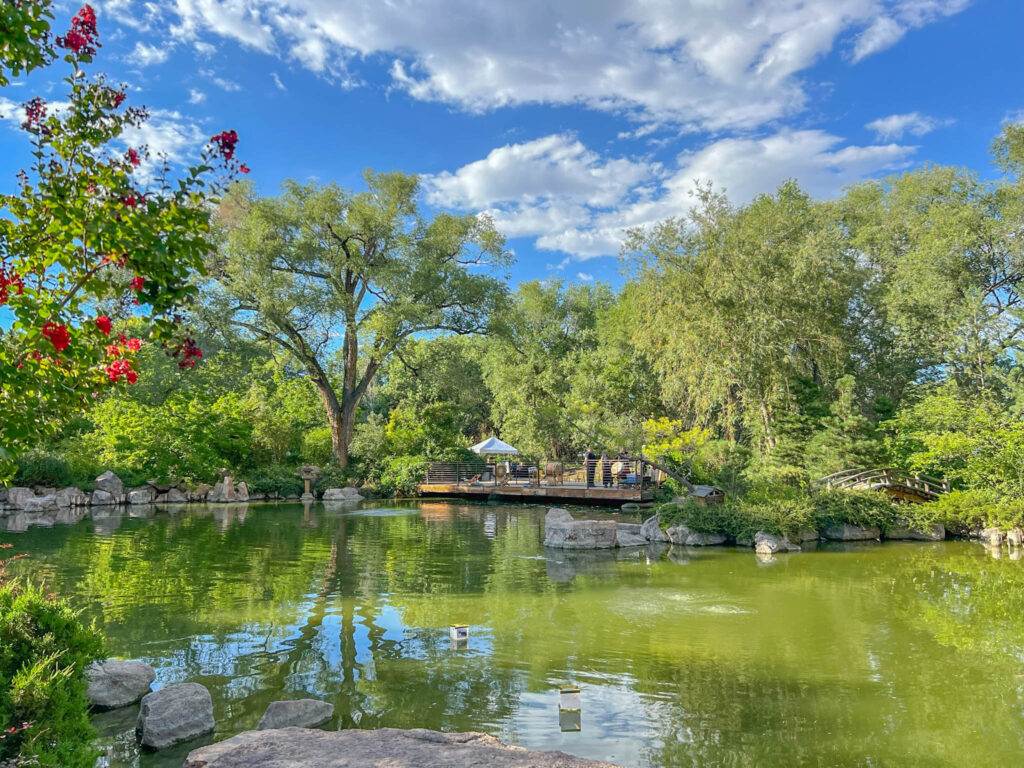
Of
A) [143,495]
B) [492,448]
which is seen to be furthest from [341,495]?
[143,495]

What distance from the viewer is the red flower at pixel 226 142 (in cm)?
302

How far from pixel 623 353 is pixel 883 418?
11.2m

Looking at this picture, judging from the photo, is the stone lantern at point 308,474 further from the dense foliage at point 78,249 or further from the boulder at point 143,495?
the dense foliage at point 78,249

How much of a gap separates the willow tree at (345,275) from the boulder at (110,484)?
20.8 feet

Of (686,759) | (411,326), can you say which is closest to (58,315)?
(686,759)

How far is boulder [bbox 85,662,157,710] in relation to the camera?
5070 millimetres

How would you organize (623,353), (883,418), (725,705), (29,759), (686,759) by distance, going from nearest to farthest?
(29,759) < (686,759) < (725,705) < (883,418) < (623,353)

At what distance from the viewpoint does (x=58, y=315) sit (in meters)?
3.12

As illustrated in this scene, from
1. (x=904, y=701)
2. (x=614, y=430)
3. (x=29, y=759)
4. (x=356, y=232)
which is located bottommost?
(x=904, y=701)

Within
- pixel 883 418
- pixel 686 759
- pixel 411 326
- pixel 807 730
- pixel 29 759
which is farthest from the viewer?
pixel 411 326

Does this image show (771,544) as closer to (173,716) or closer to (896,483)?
(896,483)

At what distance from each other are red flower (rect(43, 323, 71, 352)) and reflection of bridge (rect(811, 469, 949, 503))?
16.8 metres

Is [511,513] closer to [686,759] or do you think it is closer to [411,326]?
[411,326]

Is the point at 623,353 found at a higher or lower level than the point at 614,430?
higher
